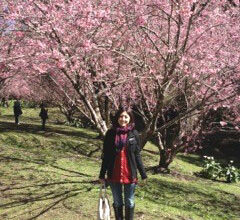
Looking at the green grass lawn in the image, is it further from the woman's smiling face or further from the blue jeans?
the woman's smiling face

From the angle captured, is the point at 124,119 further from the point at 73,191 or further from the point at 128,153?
the point at 73,191

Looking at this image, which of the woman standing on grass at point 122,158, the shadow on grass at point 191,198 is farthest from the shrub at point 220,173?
A: the woman standing on grass at point 122,158

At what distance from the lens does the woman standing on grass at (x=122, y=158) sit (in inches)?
203

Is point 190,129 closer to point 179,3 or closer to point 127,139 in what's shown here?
point 179,3

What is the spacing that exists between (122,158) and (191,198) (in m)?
5.30

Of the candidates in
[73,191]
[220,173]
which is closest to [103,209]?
[73,191]

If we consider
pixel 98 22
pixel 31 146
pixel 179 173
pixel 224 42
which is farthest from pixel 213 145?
pixel 98 22

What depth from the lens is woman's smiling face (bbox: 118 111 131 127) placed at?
17.3ft

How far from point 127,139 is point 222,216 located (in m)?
4.59

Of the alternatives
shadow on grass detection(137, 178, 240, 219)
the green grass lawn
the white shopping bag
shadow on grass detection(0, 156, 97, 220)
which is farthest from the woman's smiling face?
shadow on grass detection(137, 178, 240, 219)

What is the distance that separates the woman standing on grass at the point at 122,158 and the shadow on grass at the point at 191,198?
11.3 ft

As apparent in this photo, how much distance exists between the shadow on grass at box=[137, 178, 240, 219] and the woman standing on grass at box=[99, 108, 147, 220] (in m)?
3.44

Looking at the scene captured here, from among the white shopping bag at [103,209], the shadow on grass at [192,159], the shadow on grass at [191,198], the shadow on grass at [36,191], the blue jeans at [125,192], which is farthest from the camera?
the shadow on grass at [192,159]

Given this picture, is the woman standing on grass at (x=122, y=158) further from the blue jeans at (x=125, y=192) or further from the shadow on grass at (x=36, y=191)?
the shadow on grass at (x=36, y=191)
